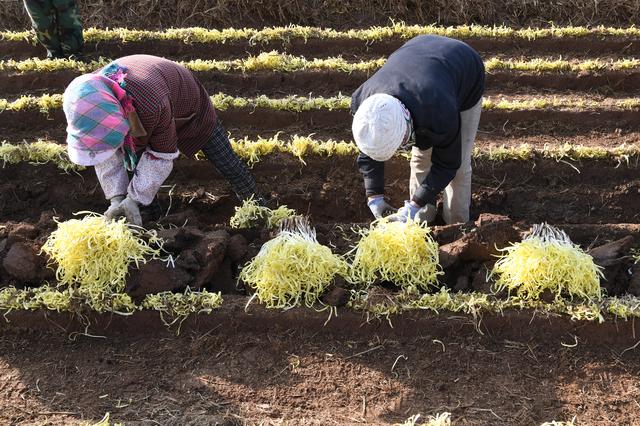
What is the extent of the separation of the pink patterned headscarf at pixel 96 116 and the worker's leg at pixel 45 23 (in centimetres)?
400

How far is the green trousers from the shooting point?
714cm

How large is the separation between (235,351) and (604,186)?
372cm

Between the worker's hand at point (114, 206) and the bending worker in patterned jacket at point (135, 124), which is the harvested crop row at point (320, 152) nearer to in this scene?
the bending worker in patterned jacket at point (135, 124)

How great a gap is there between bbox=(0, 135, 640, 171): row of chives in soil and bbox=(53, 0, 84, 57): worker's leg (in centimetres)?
204

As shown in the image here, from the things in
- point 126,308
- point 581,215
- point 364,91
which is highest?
point 364,91

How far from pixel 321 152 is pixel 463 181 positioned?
148cm

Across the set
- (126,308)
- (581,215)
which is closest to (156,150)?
(126,308)

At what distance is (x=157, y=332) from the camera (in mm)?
4062

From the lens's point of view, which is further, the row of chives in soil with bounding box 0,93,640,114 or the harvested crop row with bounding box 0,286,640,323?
the row of chives in soil with bounding box 0,93,640,114

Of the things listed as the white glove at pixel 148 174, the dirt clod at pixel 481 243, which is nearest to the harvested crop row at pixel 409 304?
the dirt clod at pixel 481 243

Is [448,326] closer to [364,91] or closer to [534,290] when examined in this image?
[534,290]

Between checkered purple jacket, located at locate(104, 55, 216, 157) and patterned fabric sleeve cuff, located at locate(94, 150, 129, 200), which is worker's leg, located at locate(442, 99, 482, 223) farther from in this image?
patterned fabric sleeve cuff, located at locate(94, 150, 129, 200)

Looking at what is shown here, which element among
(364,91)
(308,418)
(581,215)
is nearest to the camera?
(308,418)

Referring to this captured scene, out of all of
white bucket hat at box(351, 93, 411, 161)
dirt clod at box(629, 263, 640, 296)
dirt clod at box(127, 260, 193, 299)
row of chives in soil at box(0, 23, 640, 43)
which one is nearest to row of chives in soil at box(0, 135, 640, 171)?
dirt clod at box(629, 263, 640, 296)
